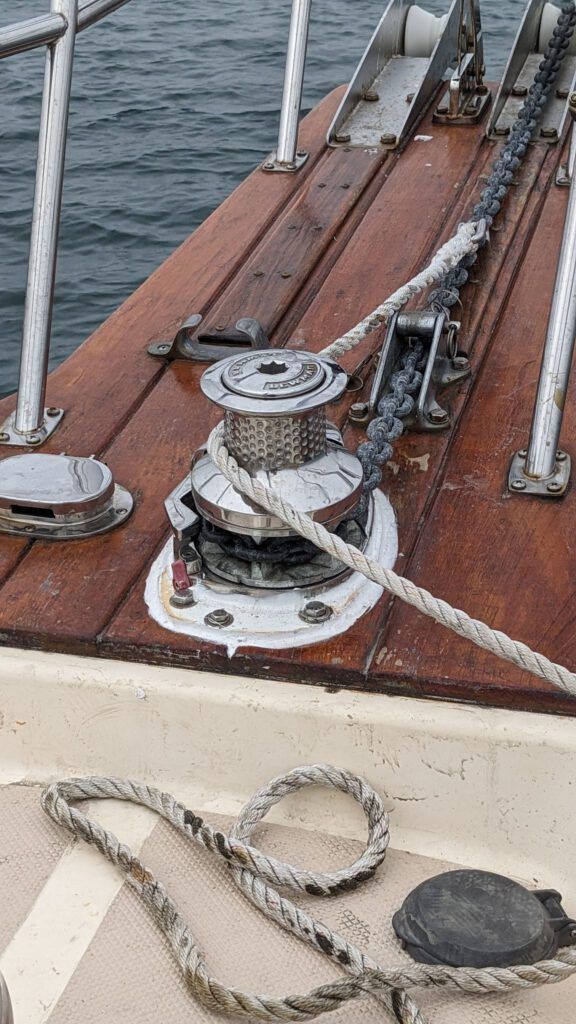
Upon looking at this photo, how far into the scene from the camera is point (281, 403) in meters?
1.37

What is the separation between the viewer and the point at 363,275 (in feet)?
7.73

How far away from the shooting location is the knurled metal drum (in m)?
1.38

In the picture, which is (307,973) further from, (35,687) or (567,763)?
(35,687)

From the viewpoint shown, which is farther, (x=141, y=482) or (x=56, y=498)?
(x=141, y=482)

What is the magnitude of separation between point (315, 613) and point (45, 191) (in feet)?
2.53

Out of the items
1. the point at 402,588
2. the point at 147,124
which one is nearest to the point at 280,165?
the point at 402,588

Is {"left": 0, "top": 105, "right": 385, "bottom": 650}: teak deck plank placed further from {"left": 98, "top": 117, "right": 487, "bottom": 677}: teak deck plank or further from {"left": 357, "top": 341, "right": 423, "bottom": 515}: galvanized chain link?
{"left": 357, "top": 341, "right": 423, "bottom": 515}: galvanized chain link

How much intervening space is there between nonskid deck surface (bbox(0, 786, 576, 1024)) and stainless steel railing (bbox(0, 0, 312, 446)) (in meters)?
0.68

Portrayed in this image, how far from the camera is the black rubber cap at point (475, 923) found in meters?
1.18

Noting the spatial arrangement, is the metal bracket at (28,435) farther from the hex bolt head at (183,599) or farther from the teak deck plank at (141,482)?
the hex bolt head at (183,599)

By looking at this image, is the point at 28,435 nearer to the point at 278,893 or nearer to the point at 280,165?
the point at 278,893

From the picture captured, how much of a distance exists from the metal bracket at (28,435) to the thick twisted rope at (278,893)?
0.65m

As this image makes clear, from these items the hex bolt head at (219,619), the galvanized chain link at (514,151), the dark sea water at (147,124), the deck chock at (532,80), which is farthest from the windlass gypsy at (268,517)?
the dark sea water at (147,124)

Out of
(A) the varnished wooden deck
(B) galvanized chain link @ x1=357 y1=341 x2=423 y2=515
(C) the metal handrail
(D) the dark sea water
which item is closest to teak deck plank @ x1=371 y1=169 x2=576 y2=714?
(A) the varnished wooden deck
